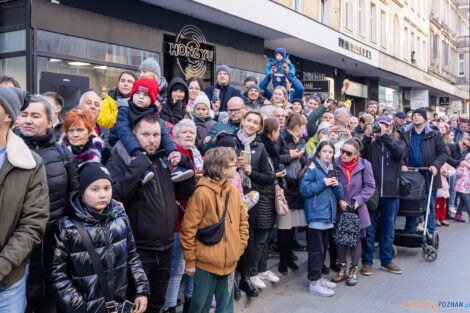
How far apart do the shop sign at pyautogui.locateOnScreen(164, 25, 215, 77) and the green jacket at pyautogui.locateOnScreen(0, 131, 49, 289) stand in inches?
334

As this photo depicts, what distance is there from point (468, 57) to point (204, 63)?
47977 mm

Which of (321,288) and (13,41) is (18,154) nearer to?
(321,288)

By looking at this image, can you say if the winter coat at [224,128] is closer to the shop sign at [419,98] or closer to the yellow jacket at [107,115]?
the yellow jacket at [107,115]

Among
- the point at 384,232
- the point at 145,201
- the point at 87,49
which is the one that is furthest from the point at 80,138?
the point at 87,49

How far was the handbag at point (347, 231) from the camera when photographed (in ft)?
19.0

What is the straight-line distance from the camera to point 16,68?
7.80 meters

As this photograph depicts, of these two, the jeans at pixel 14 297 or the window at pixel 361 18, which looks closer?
the jeans at pixel 14 297

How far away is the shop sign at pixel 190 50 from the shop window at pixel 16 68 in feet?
12.4

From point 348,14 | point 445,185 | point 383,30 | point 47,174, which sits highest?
point 383,30

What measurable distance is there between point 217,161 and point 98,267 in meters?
1.46

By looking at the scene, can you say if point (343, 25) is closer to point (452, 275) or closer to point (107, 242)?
point (452, 275)

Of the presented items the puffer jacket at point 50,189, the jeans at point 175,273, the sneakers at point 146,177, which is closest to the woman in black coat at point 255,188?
the jeans at point 175,273

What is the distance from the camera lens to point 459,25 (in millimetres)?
49688

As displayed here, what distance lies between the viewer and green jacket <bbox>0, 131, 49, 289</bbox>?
8.23 feet
